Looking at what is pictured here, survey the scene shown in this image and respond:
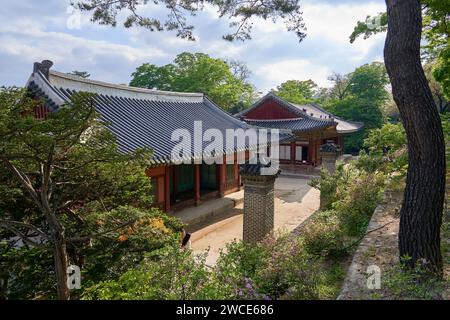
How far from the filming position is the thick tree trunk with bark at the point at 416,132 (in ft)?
13.8

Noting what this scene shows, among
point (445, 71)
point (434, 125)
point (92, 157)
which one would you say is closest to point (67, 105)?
point (92, 157)

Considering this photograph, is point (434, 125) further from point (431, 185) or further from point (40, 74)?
point (40, 74)

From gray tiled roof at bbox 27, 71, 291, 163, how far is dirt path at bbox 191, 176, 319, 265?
9.34ft

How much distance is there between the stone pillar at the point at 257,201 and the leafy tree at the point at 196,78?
1144 inches

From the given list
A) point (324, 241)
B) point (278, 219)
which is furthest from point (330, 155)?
point (324, 241)

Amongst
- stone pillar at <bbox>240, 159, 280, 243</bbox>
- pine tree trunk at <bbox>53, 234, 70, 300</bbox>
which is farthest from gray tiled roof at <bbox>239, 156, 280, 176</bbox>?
pine tree trunk at <bbox>53, 234, 70, 300</bbox>

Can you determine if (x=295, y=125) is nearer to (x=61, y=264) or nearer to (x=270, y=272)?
(x=270, y=272)

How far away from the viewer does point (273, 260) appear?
214 inches

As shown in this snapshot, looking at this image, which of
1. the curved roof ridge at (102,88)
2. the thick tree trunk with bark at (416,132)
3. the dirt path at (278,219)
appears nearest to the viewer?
the thick tree trunk with bark at (416,132)

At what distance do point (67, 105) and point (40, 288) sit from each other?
3.41 m

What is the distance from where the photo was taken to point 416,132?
4.25m

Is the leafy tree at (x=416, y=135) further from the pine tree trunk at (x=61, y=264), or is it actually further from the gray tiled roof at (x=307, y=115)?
the gray tiled roof at (x=307, y=115)

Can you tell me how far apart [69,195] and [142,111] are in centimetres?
813

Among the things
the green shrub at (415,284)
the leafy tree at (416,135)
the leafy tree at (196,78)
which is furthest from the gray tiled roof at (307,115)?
the green shrub at (415,284)
